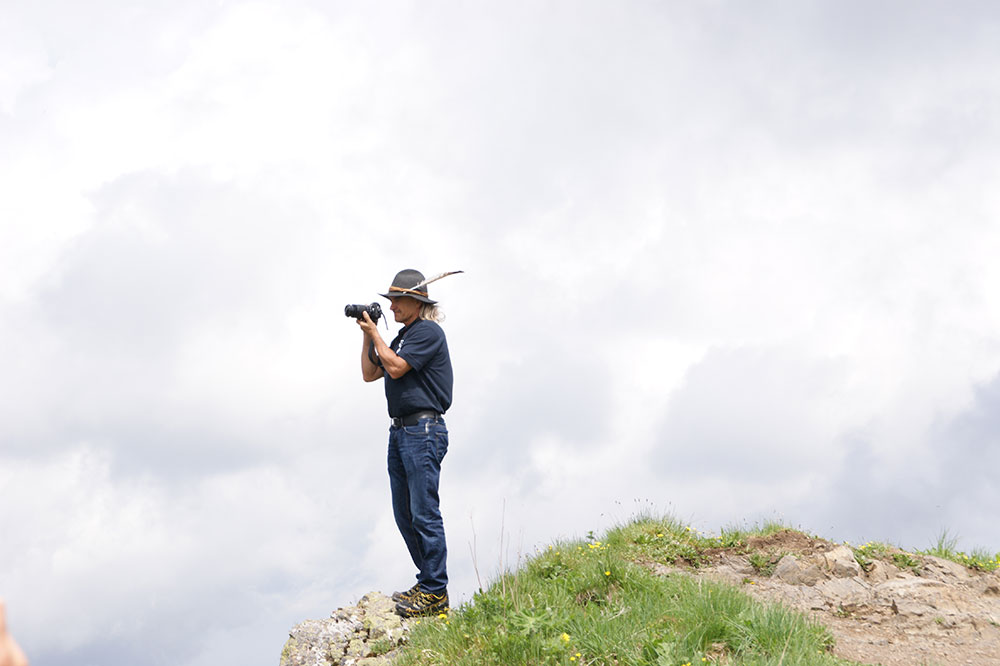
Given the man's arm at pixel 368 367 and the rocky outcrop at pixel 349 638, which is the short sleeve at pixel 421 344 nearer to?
the man's arm at pixel 368 367

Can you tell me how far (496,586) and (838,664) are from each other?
125 inches

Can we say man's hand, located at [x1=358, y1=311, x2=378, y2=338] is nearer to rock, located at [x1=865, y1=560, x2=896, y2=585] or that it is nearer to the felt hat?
the felt hat

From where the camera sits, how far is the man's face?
27.8 ft

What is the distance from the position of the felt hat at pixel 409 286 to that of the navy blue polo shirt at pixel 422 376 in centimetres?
29

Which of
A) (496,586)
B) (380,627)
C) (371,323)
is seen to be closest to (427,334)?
(371,323)

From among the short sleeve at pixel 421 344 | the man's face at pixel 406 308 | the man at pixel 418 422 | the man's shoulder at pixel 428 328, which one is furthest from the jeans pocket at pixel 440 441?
the man's face at pixel 406 308

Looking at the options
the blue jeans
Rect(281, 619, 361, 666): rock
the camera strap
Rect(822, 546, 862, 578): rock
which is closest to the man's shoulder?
the camera strap

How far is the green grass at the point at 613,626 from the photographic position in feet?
20.3

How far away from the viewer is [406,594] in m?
8.80

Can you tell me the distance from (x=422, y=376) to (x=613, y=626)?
2.95m

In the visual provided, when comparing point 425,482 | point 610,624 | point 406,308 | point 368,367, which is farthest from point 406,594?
point 406,308

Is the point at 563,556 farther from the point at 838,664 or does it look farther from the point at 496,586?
the point at 838,664

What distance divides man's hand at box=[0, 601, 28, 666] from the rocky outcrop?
677cm

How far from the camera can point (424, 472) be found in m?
7.95
